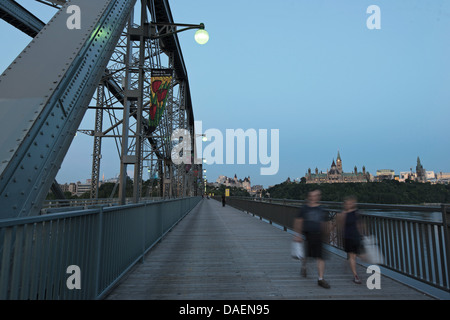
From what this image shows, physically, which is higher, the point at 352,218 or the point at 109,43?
the point at 109,43

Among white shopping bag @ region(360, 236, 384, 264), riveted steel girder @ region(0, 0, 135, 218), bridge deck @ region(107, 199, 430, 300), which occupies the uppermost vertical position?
riveted steel girder @ region(0, 0, 135, 218)

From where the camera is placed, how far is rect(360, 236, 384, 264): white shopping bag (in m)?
4.81

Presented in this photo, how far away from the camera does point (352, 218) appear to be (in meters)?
4.68

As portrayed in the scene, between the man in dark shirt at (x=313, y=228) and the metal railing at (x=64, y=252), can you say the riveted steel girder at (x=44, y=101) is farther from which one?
the man in dark shirt at (x=313, y=228)

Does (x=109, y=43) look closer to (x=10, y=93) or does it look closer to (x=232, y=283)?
(x=10, y=93)

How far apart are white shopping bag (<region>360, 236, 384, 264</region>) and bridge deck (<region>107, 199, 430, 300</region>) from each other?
377 mm

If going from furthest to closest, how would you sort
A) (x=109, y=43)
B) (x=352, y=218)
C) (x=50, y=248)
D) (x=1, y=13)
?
(x=1, y=13) → (x=109, y=43) → (x=352, y=218) → (x=50, y=248)

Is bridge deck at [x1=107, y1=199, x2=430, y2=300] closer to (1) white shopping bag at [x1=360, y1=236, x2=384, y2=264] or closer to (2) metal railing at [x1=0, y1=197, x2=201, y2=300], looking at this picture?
(1) white shopping bag at [x1=360, y1=236, x2=384, y2=264]

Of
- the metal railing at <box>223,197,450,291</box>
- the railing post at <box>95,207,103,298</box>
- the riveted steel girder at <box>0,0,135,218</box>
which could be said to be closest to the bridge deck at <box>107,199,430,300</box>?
the metal railing at <box>223,197,450,291</box>

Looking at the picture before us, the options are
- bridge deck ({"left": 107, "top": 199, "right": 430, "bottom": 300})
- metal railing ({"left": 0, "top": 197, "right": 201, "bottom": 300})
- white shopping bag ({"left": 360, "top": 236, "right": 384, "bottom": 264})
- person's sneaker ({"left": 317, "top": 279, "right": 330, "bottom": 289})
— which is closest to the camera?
metal railing ({"left": 0, "top": 197, "right": 201, "bottom": 300})

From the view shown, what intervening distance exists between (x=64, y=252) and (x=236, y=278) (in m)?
3.13

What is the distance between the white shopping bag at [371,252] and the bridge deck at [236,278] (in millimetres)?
377
